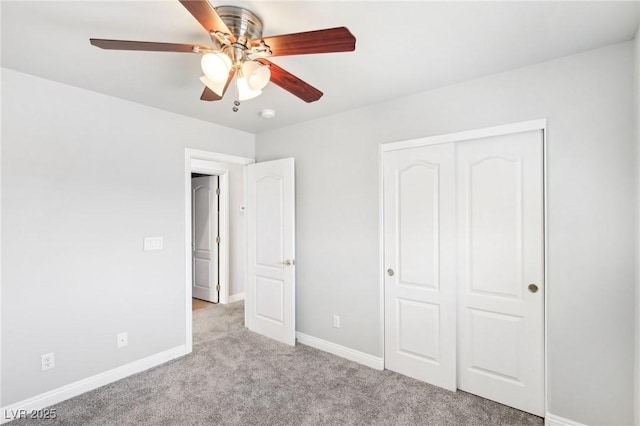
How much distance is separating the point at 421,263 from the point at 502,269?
591mm

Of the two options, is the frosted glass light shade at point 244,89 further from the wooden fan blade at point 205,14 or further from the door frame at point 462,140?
the door frame at point 462,140

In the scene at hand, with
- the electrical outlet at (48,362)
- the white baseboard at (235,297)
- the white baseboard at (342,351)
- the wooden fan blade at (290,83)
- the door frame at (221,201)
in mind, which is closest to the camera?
the wooden fan blade at (290,83)

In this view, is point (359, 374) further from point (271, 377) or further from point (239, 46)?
point (239, 46)

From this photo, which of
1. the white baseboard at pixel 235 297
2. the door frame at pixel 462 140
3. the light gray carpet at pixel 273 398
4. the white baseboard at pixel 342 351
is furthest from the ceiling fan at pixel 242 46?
the white baseboard at pixel 235 297

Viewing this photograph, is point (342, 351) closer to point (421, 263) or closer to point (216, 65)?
point (421, 263)

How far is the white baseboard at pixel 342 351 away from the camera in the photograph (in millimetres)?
2934

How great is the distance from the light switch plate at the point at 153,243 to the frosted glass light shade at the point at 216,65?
2012 millimetres

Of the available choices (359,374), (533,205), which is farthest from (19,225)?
(533,205)

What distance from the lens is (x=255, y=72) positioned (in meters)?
1.56

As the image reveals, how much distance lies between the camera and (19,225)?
225 cm

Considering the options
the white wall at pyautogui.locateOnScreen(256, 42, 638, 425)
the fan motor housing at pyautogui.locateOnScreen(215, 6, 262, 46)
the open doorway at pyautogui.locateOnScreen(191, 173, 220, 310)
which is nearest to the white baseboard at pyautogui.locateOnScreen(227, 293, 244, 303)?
the open doorway at pyautogui.locateOnScreen(191, 173, 220, 310)

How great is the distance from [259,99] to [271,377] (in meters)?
2.43

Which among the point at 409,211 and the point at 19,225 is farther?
the point at 409,211

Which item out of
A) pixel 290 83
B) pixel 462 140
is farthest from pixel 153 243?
pixel 462 140
